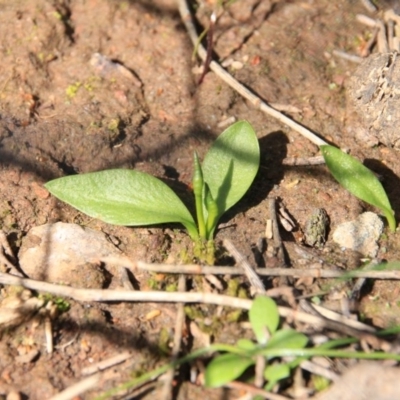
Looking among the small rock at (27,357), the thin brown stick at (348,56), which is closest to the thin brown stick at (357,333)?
the small rock at (27,357)

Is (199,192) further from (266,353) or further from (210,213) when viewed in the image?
(266,353)

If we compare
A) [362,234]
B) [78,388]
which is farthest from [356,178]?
[78,388]

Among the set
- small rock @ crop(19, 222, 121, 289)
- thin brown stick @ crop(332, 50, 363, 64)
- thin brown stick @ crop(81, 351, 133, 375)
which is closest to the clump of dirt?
thin brown stick @ crop(332, 50, 363, 64)

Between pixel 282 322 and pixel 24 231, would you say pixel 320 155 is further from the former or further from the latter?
pixel 24 231

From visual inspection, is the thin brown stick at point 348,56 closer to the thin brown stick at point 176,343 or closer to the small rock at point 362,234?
the small rock at point 362,234

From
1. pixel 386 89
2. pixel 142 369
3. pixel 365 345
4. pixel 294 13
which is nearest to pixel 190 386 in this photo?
pixel 142 369

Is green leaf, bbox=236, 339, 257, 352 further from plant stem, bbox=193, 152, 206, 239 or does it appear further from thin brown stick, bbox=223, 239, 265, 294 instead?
plant stem, bbox=193, 152, 206, 239
